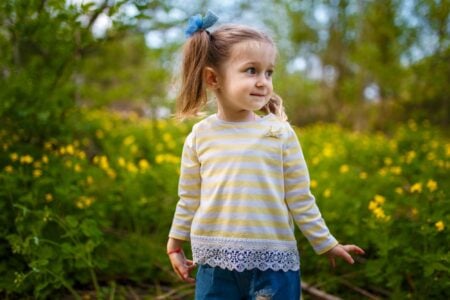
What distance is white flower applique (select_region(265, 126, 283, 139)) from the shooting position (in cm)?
187

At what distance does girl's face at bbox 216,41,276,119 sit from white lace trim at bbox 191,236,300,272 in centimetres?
49

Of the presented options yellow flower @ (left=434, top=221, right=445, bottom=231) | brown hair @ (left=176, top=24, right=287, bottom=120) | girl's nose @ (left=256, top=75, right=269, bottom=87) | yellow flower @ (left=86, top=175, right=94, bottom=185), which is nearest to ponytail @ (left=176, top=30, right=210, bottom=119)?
brown hair @ (left=176, top=24, right=287, bottom=120)

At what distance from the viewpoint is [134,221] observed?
3430 mm

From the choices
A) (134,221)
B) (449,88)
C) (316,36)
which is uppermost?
(316,36)

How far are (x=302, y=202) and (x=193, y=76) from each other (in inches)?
24.8

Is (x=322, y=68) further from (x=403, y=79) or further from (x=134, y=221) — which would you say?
(x=134, y=221)

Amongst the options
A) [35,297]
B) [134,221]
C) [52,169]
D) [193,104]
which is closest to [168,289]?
[134,221]

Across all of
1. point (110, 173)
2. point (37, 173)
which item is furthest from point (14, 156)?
point (110, 173)

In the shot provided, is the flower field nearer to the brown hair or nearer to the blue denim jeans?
the blue denim jeans

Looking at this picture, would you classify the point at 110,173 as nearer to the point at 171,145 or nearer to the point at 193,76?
the point at 171,145

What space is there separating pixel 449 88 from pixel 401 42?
3.91ft

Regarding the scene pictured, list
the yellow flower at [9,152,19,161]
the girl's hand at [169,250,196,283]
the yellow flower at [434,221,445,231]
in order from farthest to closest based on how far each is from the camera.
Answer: the yellow flower at [9,152,19,161] < the yellow flower at [434,221,445,231] < the girl's hand at [169,250,196,283]

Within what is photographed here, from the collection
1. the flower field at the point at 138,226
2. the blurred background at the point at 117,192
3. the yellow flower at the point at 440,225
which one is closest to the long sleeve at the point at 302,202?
the blurred background at the point at 117,192

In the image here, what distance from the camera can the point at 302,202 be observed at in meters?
1.89
